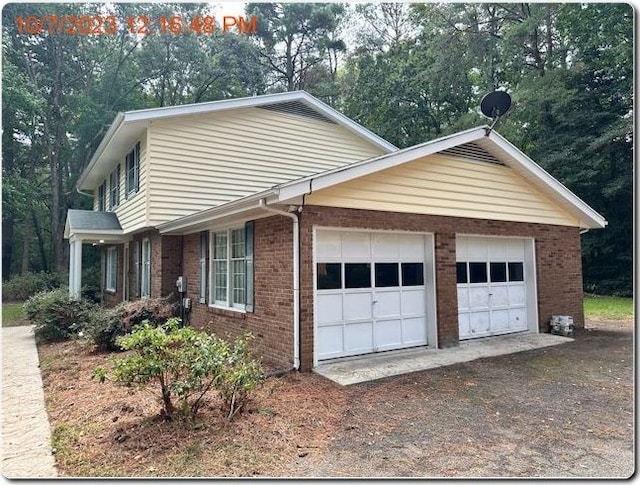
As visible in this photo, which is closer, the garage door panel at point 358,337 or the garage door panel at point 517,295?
the garage door panel at point 358,337

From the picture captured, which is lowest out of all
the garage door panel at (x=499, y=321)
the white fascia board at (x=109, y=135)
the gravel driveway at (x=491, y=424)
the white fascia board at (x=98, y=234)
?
the gravel driveway at (x=491, y=424)

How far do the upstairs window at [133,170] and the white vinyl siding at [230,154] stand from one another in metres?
1.17

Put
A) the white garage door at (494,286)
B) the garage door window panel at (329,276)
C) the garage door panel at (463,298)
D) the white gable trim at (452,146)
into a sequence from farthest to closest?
the white garage door at (494,286)
the garage door panel at (463,298)
the garage door window panel at (329,276)
the white gable trim at (452,146)

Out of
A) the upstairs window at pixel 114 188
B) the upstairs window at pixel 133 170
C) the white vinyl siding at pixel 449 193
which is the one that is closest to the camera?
the white vinyl siding at pixel 449 193

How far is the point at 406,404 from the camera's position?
5312mm

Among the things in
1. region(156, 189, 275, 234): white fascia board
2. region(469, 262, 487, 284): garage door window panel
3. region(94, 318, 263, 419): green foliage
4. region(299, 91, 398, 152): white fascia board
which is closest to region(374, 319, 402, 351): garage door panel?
region(469, 262, 487, 284): garage door window panel

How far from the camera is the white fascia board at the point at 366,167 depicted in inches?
243

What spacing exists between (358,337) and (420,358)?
112 cm

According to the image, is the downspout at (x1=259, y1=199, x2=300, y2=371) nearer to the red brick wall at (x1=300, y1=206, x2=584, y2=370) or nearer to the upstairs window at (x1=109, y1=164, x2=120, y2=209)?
the red brick wall at (x1=300, y1=206, x2=584, y2=370)

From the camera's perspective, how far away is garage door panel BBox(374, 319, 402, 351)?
25.4ft

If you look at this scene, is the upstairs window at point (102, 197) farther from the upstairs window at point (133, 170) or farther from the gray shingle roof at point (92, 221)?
the upstairs window at point (133, 170)

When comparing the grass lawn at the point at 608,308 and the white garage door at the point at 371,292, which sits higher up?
the white garage door at the point at 371,292

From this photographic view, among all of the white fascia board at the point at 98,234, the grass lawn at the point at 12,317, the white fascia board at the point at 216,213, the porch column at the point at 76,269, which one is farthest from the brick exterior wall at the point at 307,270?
the grass lawn at the point at 12,317

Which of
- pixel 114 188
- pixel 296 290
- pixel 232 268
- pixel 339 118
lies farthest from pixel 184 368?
pixel 114 188
